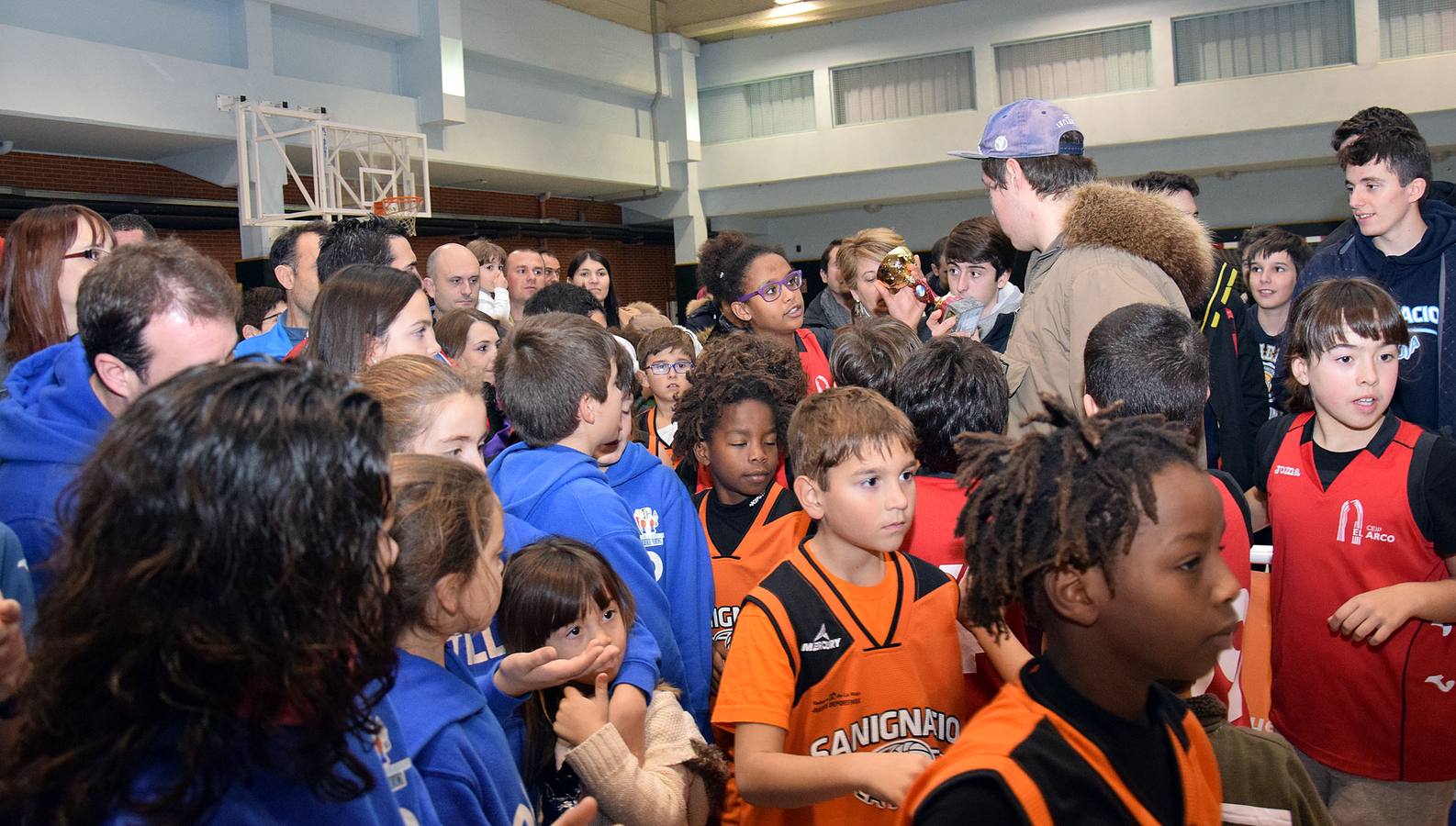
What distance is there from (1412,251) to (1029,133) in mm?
1532

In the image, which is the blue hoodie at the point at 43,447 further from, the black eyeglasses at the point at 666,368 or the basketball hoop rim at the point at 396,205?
the basketball hoop rim at the point at 396,205

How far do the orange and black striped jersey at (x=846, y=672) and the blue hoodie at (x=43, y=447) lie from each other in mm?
1271

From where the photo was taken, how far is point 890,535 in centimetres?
216

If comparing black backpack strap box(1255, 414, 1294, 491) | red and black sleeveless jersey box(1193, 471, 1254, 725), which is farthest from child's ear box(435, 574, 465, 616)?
black backpack strap box(1255, 414, 1294, 491)

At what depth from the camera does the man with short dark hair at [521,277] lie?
24.1ft

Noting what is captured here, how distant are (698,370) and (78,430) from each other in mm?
1747

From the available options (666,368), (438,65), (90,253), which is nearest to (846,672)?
(90,253)

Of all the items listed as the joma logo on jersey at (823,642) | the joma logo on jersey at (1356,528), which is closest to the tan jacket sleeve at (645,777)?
the joma logo on jersey at (823,642)

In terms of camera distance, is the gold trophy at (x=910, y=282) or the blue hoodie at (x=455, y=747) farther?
the gold trophy at (x=910, y=282)

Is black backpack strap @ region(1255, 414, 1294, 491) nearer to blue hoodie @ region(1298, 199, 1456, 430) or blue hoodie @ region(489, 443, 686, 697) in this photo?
blue hoodie @ region(1298, 199, 1456, 430)

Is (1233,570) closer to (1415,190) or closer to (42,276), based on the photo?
(1415,190)

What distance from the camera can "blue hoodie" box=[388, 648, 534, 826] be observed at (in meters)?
1.55

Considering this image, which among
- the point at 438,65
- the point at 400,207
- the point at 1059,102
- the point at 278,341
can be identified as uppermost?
the point at 438,65

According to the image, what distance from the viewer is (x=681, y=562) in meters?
2.75
